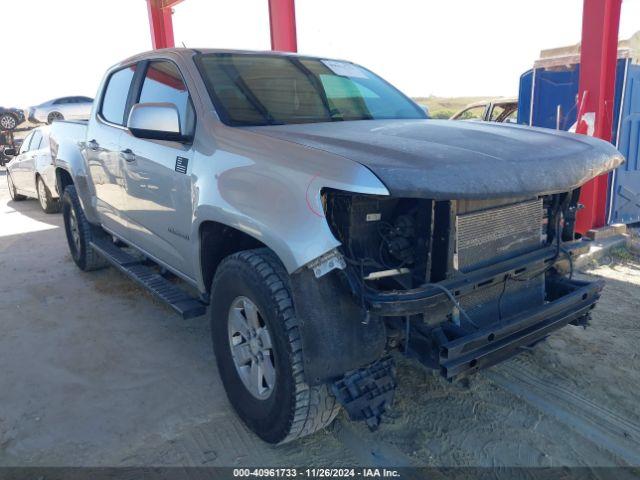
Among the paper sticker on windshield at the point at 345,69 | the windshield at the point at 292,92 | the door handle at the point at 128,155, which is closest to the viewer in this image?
the windshield at the point at 292,92

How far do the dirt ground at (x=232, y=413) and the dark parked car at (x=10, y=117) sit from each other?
59.2 feet

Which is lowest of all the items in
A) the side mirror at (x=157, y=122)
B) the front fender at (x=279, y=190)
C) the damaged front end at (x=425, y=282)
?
the damaged front end at (x=425, y=282)

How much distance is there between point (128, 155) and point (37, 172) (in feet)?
21.3

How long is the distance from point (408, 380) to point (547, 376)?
0.83 metres

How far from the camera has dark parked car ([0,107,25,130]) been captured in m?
19.0

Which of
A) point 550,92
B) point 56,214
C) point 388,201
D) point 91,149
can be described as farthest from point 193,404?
point 56,214

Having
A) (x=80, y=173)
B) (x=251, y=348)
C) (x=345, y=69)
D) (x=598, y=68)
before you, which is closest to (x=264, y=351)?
(x=251, y=348)

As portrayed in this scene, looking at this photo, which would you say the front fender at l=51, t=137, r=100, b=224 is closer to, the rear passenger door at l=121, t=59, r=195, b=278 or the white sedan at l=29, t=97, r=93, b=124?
the rear passenger door at l=121, t=59, r=195, b=278

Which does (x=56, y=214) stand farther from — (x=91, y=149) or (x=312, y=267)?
(x=312, y=267)

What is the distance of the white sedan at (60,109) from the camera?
2231cm

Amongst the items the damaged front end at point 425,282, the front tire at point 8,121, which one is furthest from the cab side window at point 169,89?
the front tire at point 8,121

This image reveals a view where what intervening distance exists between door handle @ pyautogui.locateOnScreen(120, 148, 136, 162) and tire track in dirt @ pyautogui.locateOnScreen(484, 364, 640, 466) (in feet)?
8.98

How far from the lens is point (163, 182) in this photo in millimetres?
3156

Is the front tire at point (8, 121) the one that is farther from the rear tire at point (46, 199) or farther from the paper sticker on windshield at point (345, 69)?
the paper sticker on windshield at point (345, 69)
